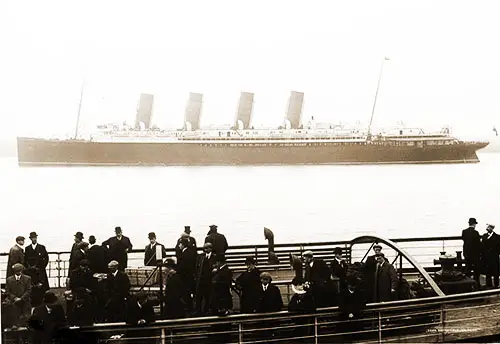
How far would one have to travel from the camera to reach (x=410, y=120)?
9312 millimetres

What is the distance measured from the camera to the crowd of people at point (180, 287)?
13.3 ft

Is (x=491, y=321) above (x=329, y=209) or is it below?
below

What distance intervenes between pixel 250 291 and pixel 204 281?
2.86 ft

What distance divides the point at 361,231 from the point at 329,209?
1.63 metres

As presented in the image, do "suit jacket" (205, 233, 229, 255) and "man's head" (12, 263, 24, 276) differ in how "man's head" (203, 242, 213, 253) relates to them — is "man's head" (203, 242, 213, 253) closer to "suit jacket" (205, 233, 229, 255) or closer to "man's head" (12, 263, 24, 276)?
"suit jacket" (205, 233, 229, 255)

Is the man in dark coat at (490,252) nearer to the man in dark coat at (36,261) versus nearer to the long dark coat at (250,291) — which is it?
the long dark coat at (250,291)

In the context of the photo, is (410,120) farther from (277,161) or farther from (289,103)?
(277,161)

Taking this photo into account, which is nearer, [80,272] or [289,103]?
[80,272]

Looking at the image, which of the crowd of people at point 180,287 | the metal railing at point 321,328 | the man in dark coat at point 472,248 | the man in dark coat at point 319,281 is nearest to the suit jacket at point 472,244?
the man in dark coat at point 472,248

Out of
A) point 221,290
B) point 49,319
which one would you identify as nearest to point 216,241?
point 221,290

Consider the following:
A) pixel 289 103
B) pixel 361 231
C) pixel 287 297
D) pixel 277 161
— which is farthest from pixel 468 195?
pixel 277 161

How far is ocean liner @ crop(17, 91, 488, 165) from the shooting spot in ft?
38.1

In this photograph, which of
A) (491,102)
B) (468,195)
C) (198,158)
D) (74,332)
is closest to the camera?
(74,332)

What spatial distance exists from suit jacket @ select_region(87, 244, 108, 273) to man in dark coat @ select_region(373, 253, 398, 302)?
2548 mm
